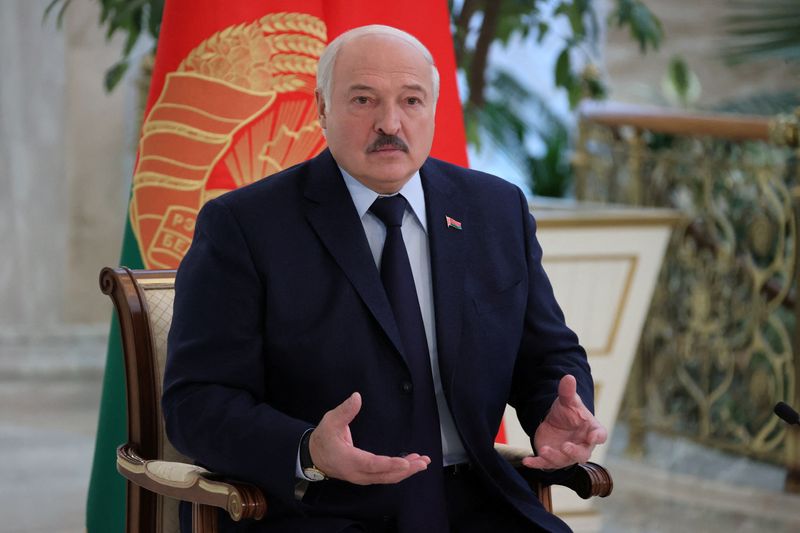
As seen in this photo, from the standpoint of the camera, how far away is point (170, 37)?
3.06m

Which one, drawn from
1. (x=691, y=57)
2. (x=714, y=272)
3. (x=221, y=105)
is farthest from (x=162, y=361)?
(x=691, y=57)

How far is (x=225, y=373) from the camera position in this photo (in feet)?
7.02

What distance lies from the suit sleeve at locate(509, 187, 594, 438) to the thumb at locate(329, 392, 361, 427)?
0.48m

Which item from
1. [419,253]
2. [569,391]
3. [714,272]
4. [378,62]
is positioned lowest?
[714,272]

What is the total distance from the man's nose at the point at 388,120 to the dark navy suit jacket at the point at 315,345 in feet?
0.52

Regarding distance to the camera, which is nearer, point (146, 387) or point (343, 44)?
point (343, 44)

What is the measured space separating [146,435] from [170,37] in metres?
1.04

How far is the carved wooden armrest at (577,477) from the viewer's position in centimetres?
230

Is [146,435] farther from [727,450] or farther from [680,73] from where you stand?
[680,73]

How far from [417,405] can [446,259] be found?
0.27 metres

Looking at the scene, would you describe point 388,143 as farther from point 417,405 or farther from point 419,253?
point 417,405

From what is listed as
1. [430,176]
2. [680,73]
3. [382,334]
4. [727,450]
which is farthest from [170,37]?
[680,73]

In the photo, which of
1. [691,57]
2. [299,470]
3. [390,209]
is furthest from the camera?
[691,57]

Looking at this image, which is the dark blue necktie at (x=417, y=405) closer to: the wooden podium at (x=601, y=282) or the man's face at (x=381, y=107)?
the man's face at (x=381, y=107)
